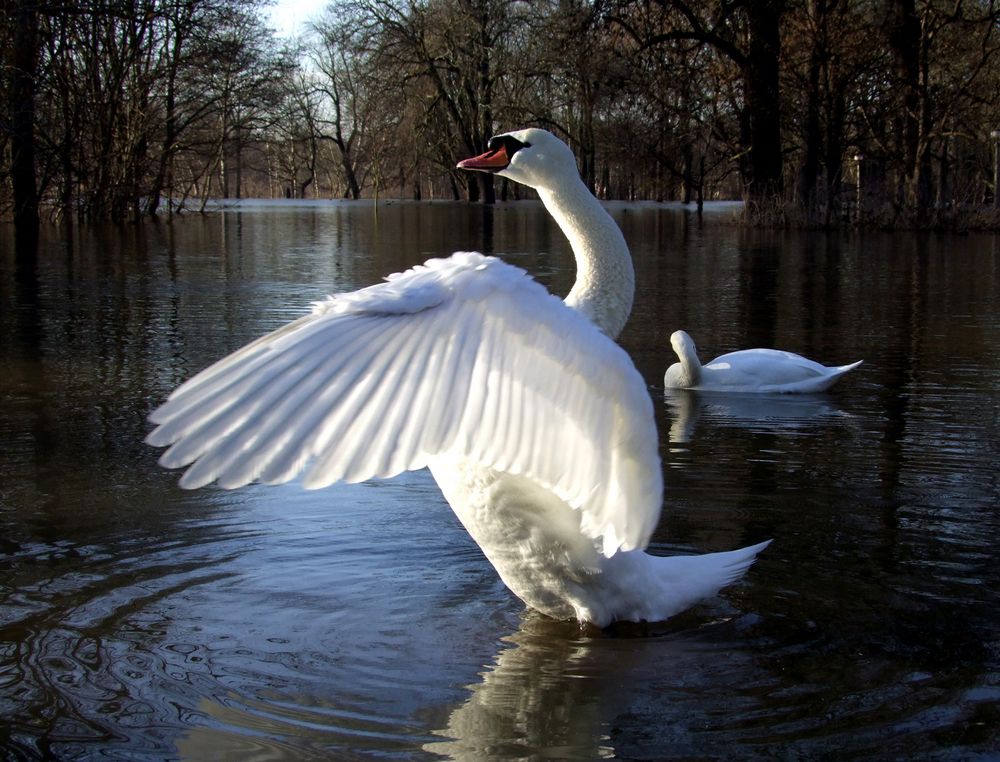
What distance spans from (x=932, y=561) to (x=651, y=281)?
1108 centimetres

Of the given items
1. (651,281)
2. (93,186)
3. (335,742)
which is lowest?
(335,742)

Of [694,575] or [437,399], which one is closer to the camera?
[437,399]

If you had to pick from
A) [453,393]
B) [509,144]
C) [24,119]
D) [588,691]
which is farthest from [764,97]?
[453,393]

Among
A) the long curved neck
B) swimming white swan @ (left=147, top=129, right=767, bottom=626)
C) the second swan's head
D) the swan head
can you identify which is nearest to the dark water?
the swan head

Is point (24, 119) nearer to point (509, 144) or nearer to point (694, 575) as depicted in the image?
point (509, 144)

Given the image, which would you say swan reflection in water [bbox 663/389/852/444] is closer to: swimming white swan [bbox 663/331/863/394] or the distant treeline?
swimming white swan [bbox 663/331/863/394]

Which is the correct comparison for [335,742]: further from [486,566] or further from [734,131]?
[734,131]

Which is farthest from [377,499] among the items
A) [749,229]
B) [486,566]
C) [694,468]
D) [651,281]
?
[749,229]

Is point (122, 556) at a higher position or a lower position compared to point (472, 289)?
lower

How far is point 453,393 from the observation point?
2859 mm

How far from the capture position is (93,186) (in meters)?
28.8

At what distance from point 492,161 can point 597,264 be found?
0.73 m

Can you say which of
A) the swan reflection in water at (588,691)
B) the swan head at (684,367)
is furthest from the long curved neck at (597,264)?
the swan head at (684,367)

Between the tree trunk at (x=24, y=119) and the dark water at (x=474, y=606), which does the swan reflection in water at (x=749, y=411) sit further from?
the tree trunk at (x=24, y=119)
